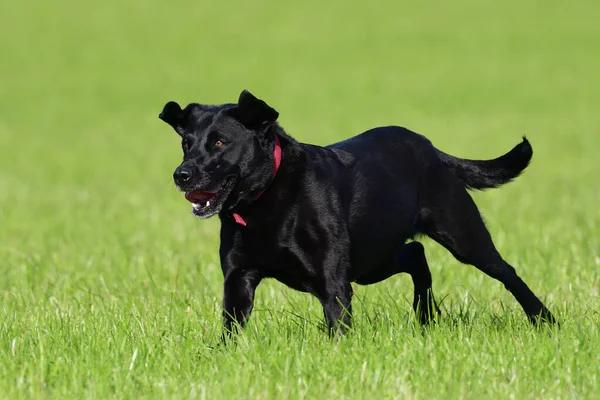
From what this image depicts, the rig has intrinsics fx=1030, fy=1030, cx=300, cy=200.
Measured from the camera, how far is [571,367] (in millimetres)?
4445

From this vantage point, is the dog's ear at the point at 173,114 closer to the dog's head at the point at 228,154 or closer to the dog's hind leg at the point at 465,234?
the dog's head at the point at 228,154

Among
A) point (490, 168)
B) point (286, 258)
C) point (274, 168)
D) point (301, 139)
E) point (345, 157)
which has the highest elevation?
point (301, 139)

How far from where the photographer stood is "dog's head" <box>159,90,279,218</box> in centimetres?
500

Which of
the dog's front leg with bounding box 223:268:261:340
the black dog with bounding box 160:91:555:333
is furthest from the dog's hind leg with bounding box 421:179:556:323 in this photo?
the dog's front leg with bounding box 223:268:261:340

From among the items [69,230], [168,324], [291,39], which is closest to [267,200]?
[168,324]

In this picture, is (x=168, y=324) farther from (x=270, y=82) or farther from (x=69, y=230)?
(x=270, y=82)

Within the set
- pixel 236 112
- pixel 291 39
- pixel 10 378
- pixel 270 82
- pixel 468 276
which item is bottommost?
pixel 10 378

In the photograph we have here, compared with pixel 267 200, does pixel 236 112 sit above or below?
above

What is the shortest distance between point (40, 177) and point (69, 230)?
8.74 meters

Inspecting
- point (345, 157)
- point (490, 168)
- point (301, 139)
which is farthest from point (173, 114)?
point (301, 139)

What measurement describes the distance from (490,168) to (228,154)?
1995 millimetres

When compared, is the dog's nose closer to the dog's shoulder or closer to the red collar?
the red collar

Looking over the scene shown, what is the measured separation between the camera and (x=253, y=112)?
5055 millimetres

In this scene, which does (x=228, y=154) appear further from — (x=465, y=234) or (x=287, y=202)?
(x=465, y=234)
